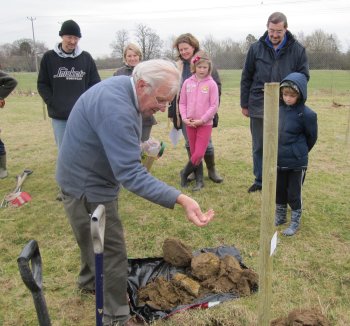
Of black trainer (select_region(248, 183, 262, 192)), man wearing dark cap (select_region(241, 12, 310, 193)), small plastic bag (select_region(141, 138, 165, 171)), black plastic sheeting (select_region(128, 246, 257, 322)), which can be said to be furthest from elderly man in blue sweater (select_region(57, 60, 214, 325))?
black trainer (select_region(248, 183, 262, 192))

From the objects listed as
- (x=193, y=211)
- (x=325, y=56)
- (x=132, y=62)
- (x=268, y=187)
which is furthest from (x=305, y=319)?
(x=325, y=56)

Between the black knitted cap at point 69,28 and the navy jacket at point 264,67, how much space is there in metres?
2.01

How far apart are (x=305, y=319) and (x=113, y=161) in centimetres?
147

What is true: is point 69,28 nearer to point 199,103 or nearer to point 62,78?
point 62,78

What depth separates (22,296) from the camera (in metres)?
3.12

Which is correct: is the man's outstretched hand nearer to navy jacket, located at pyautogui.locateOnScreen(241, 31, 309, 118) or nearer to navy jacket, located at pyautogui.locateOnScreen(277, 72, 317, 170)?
navy jacket, located at pyautogui.locateOnScreen(277, 72, 317, 170)

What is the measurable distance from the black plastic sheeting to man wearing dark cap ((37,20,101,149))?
1964 millimetres

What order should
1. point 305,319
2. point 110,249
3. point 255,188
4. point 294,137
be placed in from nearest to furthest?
point 305,319
point 110,249
point 294,137
point 255,188

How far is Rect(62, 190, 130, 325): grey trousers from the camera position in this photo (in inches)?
97.1

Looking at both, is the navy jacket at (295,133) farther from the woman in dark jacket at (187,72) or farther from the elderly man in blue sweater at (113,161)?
the elderly man in blue sweater at (113,161)

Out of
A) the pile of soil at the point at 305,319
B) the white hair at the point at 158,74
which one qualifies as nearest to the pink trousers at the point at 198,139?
the pile of soil at the point at 305,319

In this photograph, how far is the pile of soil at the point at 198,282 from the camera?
2.97 m

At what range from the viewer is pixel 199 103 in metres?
4.97

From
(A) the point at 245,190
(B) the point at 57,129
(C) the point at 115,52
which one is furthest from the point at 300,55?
(C) the point at 115,52
